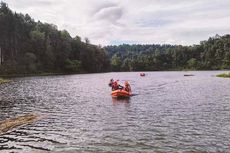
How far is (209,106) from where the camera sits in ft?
133

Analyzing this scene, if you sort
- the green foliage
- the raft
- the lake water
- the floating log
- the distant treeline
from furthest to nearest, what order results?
the green foliage < the distant treeline < the raft < the floating log < the lake water

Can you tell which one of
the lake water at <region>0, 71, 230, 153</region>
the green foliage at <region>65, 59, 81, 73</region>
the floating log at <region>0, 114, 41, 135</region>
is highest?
the green foliage at <region>65, 59, 81, 73</region>

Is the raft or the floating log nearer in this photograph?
the floating log

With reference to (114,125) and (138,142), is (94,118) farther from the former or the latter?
(138,142)

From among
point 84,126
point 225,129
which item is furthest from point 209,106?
point 84,126

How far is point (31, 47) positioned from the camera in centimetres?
17000

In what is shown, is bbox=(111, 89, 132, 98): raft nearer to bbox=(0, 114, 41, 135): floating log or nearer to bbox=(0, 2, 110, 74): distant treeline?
bbox=(0, 114, 41, 135): floating log

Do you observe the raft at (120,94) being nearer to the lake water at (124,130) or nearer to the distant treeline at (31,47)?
the lake water at (124,130)

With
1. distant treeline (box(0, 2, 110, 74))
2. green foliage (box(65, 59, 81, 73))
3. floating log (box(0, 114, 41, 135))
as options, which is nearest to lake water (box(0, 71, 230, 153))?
floating log (box(0, 114, 41, 135))

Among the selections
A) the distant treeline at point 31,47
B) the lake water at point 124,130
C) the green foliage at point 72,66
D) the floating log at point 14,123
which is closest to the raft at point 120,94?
the lake water at point 124,130

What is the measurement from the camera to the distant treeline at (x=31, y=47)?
15088cm

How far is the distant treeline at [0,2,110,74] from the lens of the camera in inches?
5940

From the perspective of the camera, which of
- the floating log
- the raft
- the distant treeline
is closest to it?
the floating log

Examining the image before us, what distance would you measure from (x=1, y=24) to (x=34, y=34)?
25057 millimetres
